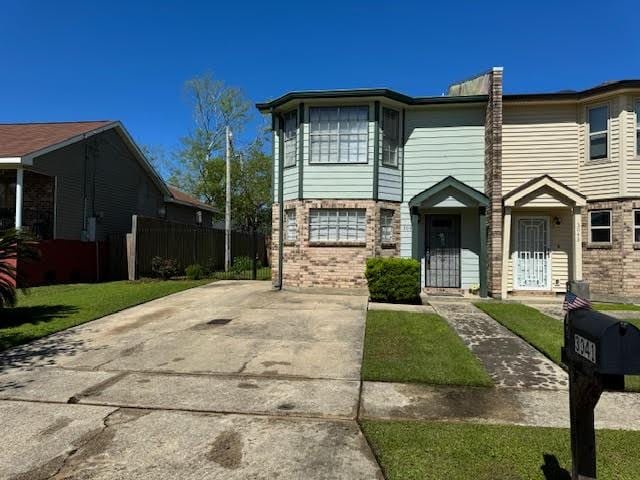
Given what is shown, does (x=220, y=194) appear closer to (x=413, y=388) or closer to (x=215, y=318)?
(x=215, y=318)

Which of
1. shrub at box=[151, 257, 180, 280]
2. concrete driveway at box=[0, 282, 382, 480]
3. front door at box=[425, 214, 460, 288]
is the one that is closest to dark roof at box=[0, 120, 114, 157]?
shrub at box=[151, 257, 180, 280]

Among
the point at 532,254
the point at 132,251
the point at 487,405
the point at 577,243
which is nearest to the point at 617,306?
the point at 577,243

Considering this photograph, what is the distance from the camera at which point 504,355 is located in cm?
705

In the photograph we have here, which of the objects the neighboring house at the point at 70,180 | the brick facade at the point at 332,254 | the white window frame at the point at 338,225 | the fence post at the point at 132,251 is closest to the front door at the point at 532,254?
the brick facade at the point at 332,254

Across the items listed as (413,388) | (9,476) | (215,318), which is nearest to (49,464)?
(9,476)

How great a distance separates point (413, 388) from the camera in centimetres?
552

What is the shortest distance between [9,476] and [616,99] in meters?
15.6

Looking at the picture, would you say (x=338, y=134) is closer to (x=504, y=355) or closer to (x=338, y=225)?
(x=338, y=225)

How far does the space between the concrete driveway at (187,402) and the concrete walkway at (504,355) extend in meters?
1.89

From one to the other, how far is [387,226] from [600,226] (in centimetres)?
613

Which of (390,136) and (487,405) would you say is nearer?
(487,405)

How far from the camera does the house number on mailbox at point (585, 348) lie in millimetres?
2360

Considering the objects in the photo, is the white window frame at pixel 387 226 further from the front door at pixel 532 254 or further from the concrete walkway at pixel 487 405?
the concrete walkway at pixel 487 405

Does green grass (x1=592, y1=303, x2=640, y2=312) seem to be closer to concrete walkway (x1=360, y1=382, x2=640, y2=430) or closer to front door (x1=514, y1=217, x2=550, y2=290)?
front door (x1=514, y1=217, x2=550, y2=290)
